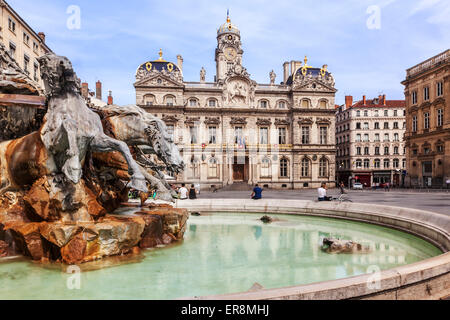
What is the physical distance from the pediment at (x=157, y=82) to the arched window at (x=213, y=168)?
11.5 m

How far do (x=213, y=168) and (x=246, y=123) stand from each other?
812 centimetres

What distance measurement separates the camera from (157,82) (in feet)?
141

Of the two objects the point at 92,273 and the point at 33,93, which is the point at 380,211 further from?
the point at 33,93

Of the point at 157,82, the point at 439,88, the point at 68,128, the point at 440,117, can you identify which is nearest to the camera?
the point at 68,128

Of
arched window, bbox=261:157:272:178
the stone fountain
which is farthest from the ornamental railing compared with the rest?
the stone fountain

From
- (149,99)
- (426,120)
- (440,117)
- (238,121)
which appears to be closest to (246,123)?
(238,121)

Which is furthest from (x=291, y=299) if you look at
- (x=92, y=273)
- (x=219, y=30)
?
(x=219, y=30)

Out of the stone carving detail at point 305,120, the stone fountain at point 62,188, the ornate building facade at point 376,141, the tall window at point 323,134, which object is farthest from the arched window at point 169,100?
the stone fountain at point 62,188

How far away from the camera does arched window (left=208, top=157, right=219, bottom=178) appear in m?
44.3

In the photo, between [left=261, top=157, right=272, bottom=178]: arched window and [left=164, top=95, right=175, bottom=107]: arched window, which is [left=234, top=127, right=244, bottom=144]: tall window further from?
[left=164, top=95, right=175, bottom=107]: arched window

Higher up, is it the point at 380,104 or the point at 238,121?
the point at 380,104

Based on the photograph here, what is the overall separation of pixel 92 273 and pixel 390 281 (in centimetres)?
473

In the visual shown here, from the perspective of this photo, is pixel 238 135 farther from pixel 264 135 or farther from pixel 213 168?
pixel 213 168
